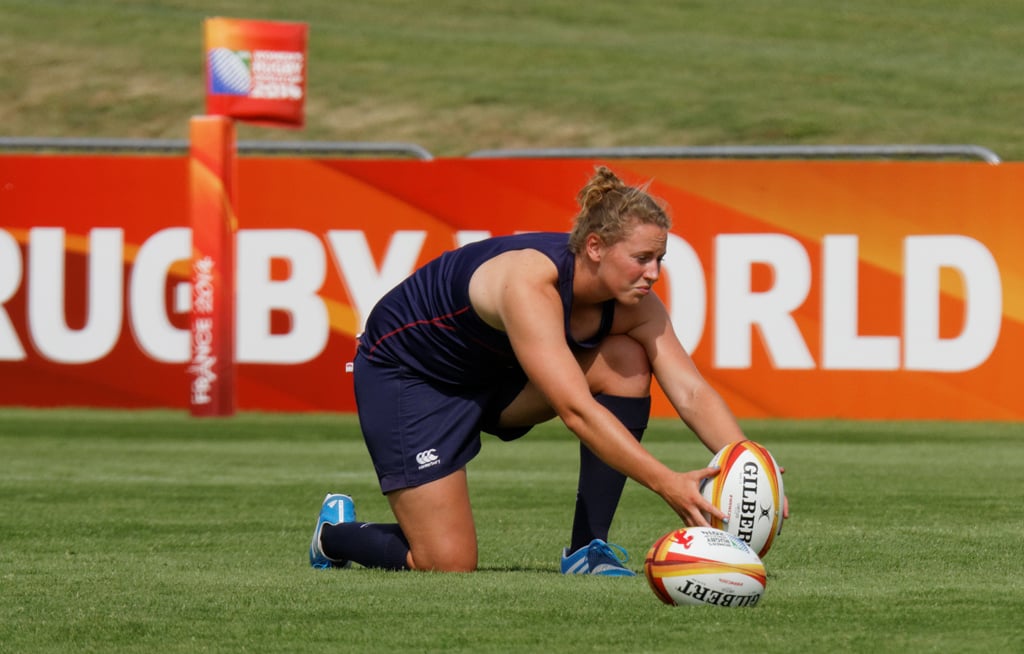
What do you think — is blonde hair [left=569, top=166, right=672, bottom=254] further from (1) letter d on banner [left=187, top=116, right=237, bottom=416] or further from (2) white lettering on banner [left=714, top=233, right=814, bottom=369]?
(1) letter d on banner [left=187, top=116, right=237, bottom=416]

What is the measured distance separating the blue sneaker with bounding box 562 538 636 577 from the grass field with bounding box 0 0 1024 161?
18276 mm

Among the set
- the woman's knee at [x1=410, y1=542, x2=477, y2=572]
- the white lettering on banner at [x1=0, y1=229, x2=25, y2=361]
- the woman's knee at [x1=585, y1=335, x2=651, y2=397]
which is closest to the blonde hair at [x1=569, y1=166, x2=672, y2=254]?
the woman's knee at [x1=585, y1=335, x2=651, y2=397]

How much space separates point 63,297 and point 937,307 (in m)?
6.51

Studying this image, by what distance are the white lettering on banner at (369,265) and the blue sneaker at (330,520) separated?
700cm

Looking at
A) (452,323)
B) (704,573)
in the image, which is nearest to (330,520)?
(452,323)

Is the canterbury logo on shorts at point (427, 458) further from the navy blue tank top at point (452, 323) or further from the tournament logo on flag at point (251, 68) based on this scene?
the tournament logo on flag at point (251, 68)

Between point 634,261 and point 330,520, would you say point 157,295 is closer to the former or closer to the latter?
point 330,520

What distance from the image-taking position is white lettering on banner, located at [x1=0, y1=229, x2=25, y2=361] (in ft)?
47.3

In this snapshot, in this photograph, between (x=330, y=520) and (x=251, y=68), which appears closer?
(x=330, y=520)

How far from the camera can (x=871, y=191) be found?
45.5 feet

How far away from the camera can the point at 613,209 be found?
600 centimetres

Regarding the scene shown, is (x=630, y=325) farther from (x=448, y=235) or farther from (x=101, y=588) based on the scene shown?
(x=448, y=235)

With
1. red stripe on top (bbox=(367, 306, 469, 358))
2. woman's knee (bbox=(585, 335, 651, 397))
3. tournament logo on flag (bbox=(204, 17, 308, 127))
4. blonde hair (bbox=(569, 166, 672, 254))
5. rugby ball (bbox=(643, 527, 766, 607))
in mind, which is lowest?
rugby ball (bbox=(643, 527, 766, 607))

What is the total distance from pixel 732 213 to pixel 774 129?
1195 centimetres
